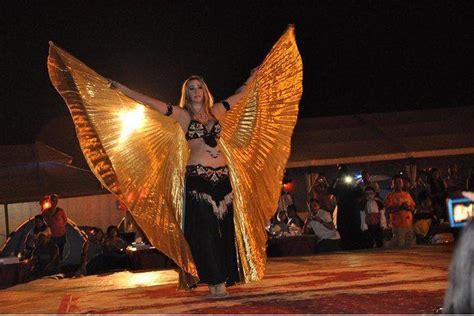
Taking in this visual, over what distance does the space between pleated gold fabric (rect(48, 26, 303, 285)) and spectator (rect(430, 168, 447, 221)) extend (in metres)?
6.19

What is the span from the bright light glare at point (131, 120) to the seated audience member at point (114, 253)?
22.0 feet

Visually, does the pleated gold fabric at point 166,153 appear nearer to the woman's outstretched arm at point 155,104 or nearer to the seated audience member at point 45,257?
the woman's outstretched arm at point 155,104

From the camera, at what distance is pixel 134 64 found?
22.5 meters

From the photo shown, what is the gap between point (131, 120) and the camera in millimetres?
6648

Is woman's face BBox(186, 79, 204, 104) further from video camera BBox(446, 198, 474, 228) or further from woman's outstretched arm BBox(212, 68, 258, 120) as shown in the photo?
video camera BBox(446, 198, 474, 228)

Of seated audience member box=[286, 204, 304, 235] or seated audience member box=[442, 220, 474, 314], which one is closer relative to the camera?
seated audience member box=[442, 220, 474, 314]

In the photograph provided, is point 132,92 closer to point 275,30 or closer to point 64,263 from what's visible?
point 64,263

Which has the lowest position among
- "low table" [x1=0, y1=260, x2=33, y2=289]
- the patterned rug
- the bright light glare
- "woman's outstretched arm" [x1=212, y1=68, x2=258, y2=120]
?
"low table" [x1=0, y1=260, x2=33, y2=289]

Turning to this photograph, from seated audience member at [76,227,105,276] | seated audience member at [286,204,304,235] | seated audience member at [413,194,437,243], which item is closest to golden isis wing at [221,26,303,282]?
seated audience member at [76,227,105,276]

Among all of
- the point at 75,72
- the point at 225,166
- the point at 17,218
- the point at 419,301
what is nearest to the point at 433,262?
the point at 225,166

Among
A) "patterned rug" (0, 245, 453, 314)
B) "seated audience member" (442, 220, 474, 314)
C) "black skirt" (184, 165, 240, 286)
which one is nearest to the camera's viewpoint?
"seated audience member" (442, 220, 474, 314)

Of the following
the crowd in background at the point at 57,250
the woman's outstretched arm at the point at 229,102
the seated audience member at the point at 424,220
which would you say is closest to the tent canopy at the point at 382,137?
the seated audience member at the point at 424,220

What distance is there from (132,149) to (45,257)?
6.90m

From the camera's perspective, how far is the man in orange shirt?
12.5 m
